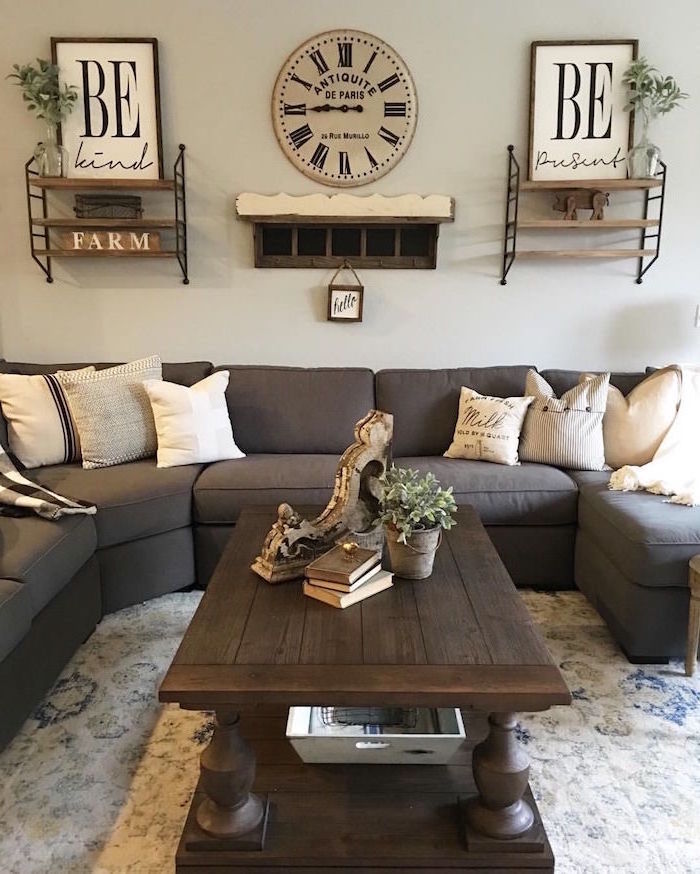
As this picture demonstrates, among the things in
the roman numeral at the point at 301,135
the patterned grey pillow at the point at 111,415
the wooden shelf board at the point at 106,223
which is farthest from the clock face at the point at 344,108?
the patterned grey pillow at the point at 111,415

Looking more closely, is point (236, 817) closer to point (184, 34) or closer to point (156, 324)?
point (156, 324)

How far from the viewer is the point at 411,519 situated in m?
1.75

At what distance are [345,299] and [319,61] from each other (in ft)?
3.64

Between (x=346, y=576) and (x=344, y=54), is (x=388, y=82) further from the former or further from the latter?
(x=346, y=576)

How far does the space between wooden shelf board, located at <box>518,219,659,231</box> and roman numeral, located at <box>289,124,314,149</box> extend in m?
1.10

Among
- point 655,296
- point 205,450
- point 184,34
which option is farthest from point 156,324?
point 655,296

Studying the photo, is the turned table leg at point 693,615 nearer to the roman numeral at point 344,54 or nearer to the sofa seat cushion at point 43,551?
the sofa seat cushion at point 43,551

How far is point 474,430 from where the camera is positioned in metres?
3.09

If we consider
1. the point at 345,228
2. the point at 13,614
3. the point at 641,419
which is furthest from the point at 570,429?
the point at 13,614

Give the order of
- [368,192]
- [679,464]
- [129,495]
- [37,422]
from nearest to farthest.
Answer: [129,495] < [679,464] < [37,422] < [368,192]

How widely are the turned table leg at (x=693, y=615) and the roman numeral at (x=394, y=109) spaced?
2.41 meters

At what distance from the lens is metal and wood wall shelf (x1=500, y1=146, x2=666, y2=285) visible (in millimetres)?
3311

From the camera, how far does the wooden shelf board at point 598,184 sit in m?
3.28

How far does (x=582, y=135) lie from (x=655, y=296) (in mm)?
865
